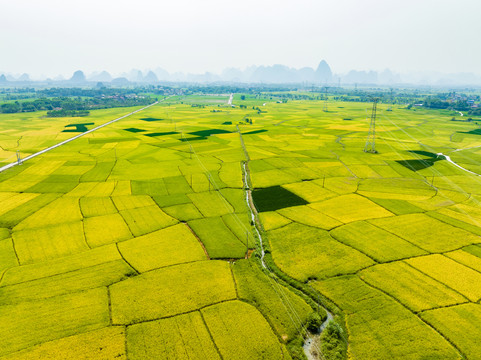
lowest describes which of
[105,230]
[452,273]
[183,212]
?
[452,273]

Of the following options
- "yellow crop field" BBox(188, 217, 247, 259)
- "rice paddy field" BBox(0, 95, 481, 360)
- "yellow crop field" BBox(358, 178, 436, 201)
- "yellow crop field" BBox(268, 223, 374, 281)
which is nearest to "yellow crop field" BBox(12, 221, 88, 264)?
"rice paddy field" BBox(0, 95, 481, 360)

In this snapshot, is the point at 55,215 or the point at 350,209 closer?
the point at 55,215

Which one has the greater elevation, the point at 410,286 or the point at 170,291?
the point at 410,286

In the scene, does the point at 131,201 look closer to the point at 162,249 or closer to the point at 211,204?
the point at 211,204

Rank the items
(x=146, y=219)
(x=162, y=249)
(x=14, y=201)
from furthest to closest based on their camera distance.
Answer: (x=14, y=201)
(x=146, y=219)
(x=162, y=249)

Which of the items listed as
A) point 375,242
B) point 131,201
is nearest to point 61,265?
point 131,201

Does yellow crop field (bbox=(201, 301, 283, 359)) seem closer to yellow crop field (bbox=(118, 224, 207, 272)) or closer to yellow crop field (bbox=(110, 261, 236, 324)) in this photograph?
yellow crop field (bbox=(110, 261, 236, 324))

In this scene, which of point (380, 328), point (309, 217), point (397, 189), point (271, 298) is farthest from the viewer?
point (397, 189)
